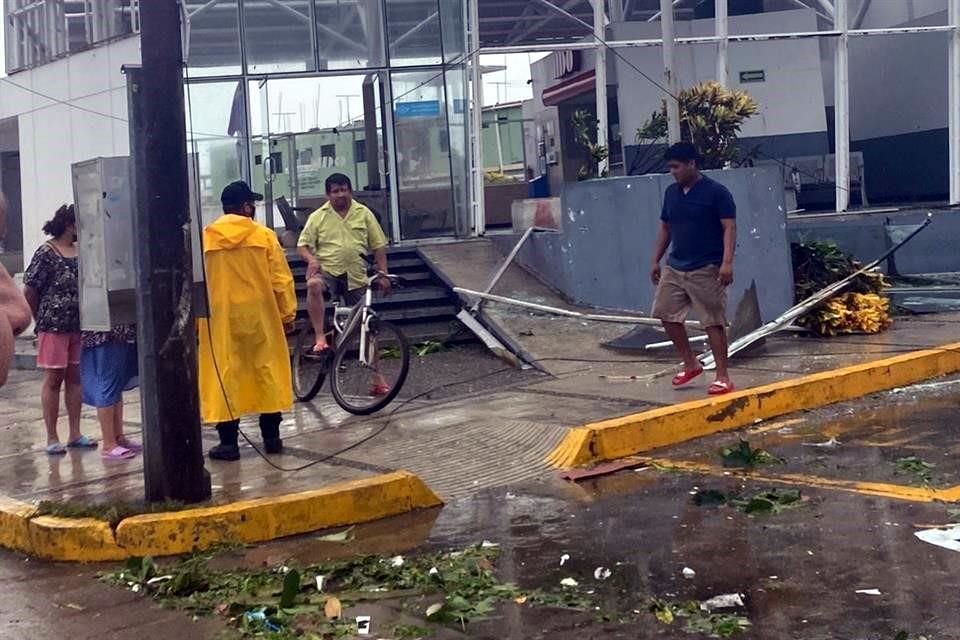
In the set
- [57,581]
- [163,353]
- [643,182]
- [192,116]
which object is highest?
[192,116]

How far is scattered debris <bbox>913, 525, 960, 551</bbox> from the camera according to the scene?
221 inches

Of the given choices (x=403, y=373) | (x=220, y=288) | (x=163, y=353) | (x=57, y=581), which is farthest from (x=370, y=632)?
(x=403, y=373)

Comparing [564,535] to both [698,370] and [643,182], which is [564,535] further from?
[643,182]

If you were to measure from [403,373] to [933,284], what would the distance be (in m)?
8.35

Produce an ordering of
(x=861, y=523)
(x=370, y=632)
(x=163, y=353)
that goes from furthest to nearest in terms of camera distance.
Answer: (x=163, y=353) < (x=861, y=523) < (x=370, y=632)

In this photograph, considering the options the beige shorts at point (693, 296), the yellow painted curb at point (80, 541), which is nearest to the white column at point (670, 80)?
the beige shorts at point (693, 296)

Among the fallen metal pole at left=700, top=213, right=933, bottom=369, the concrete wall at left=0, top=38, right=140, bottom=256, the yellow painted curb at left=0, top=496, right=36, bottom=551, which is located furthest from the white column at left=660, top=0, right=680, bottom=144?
the yellow painted curb at left=0, top=496, right=36, bottom=551

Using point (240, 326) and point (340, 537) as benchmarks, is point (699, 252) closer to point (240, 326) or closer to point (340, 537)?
point (240, 326)

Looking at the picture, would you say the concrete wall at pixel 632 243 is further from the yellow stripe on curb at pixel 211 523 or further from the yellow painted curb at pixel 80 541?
the yellow painted curb at pixel 80 541

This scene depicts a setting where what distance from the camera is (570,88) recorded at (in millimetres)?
21984

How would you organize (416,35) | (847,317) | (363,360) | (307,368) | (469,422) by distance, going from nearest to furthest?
(469,422)
(363,360)
(307,368)
(847,317)
(416,35)

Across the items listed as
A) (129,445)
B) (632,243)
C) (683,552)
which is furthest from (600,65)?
(683,552)

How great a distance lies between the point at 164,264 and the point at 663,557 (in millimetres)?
2995

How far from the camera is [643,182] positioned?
13.0 meters
